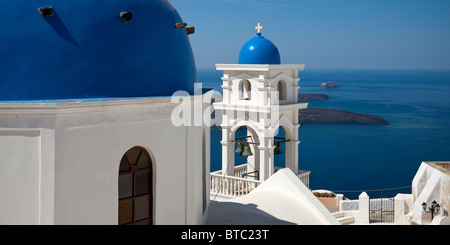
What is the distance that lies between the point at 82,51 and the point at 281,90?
1118cm

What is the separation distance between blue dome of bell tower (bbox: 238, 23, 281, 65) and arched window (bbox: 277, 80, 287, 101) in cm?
64

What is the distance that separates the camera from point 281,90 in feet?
53.3

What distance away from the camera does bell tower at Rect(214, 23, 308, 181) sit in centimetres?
1535

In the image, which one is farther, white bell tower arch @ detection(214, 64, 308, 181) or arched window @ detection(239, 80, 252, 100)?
arched window @ detection(239, 80, 252, 100)

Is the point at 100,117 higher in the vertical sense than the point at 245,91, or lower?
lower

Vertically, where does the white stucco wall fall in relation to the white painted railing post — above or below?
above

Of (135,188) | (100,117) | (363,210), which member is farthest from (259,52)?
(100,117)

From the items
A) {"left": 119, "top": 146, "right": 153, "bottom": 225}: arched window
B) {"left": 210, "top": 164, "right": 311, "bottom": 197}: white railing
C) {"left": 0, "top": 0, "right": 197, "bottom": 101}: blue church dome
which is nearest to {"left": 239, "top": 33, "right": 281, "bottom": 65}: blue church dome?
{"left": 210, "top": 164, "right": 311, "bottom": 197}: white railing

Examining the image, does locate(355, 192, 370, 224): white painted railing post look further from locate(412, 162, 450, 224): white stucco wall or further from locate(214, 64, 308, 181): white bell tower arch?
locate(214, 64, 308, 181): white bell tower arch

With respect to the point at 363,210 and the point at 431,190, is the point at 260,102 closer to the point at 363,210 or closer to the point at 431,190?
the point at 363,210

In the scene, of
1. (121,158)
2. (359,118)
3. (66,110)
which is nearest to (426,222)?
(121,158)

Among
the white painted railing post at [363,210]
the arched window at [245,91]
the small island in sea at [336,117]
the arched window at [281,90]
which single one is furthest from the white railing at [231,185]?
the small island in sea at [336,117]

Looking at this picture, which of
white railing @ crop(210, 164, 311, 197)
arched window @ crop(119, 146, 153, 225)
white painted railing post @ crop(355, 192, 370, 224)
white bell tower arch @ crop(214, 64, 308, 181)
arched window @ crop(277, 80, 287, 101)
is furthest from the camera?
arched window @ crop(277, 80, 287, 101)
